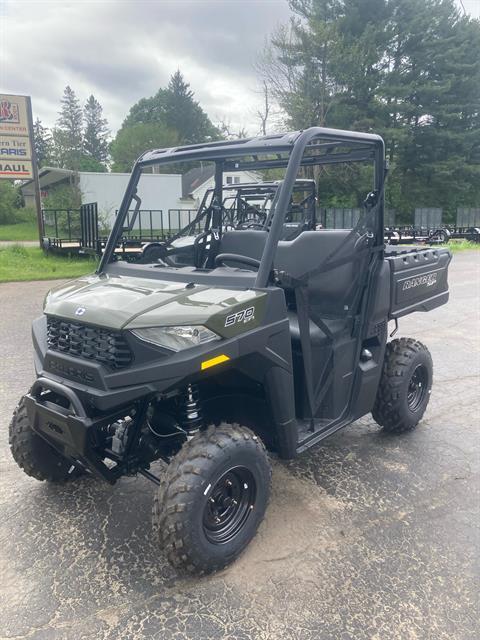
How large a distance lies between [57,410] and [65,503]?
894mm

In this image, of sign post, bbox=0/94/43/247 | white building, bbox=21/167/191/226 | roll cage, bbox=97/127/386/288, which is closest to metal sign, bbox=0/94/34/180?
sign post, bbox=0/94/43/247

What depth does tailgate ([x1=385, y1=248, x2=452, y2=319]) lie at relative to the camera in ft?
11.6

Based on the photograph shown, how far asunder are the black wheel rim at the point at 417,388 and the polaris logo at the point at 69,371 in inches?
101

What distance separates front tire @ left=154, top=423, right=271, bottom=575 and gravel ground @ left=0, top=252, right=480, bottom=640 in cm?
15

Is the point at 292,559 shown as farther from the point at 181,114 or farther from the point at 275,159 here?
A: the point at 181,114

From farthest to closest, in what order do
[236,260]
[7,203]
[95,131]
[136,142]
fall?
[95,131] → [136,142] → [7,203] → [236,260]

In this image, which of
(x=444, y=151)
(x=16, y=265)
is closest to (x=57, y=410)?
(x=16, y=265)

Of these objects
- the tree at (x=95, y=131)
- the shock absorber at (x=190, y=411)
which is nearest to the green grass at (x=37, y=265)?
the shock absorber at (x=190, y=411)

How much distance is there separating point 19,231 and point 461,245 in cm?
2561

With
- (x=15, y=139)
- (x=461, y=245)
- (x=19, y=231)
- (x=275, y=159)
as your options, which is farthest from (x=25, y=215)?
(x=275, y=159)

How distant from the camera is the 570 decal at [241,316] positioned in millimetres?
2331

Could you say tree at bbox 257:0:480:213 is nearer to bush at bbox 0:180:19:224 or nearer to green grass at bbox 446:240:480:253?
green grass at bbox 446:240:480:253

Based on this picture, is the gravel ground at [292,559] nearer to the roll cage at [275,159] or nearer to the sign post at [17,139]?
the roll cage at [275,159]

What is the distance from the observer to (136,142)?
186 ft
